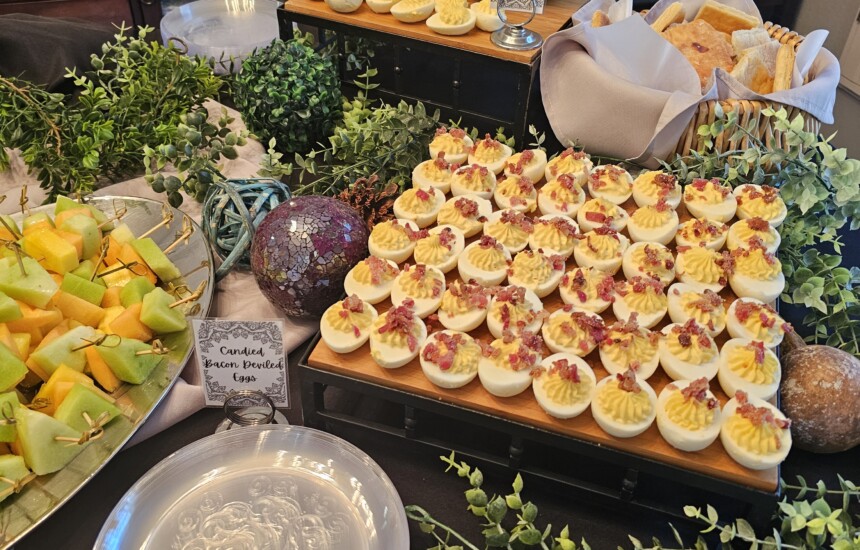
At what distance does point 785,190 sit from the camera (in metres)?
1.47

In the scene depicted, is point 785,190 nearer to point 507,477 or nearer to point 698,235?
point 698,235

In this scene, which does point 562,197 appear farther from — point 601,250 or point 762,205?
point 762,205

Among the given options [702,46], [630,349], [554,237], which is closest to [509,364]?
[630,349]

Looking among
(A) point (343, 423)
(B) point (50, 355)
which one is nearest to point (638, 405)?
(A) point (343, 423)

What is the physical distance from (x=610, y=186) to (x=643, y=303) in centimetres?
35

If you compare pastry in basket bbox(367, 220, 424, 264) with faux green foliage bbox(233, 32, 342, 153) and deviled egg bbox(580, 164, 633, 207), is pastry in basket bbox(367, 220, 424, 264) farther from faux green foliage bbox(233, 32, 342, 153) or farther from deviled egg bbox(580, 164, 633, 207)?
faux green foliage bbox(233, 32, 342, 153)

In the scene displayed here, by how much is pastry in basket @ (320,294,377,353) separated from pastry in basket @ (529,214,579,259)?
361mm

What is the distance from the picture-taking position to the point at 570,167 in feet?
4.89

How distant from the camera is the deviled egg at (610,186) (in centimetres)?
145

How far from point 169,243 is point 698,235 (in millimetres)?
1065

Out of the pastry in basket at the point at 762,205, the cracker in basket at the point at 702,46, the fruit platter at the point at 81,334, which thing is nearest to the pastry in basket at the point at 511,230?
the pastry in basket at the point at 762,205

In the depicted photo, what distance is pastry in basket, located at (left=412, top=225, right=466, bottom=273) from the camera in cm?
128

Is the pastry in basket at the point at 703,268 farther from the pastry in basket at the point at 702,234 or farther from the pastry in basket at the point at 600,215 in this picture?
the pastry in basket at the point at 600,215

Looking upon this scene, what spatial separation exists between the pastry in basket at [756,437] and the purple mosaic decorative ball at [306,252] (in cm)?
69
